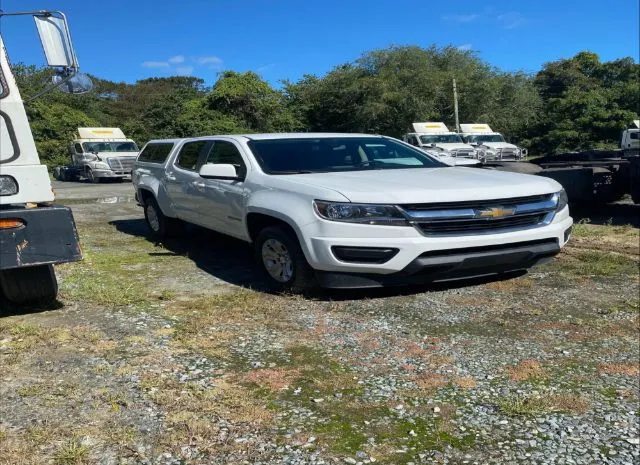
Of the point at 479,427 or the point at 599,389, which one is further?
the point at 599,389

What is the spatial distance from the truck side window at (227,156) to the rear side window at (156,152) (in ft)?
4.66

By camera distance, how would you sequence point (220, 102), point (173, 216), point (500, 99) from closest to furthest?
point (173, 216) → point (220, 102) → point (500, 99)

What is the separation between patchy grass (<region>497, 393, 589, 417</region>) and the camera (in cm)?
306

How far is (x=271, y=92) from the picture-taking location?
38125 mm

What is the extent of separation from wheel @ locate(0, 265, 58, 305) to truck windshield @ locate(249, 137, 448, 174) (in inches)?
82.0

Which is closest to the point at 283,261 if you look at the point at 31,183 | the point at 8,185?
the point at 31,183

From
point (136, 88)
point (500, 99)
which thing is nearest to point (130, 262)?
point (500, 99)

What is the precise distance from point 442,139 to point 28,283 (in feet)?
74.6

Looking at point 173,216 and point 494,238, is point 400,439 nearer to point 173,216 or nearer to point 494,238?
point 494,238

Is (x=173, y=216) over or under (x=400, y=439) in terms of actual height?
over

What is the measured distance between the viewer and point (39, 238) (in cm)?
367

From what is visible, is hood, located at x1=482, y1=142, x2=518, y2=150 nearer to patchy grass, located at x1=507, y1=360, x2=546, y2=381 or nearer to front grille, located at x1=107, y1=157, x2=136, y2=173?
front grille, located at x1=107, y1=157, x2=136, y2=173

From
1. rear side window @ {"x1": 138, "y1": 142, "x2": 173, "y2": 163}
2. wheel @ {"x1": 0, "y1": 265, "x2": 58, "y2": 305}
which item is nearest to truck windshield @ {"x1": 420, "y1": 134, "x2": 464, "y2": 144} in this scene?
rear side window @ {"x1": 138, "y1": 142, "x2": 173, "y2": 163}

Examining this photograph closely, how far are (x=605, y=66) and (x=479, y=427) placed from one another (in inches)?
2225
